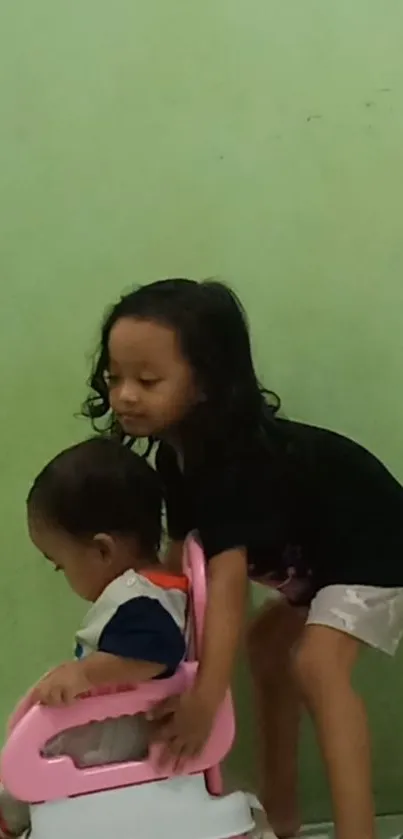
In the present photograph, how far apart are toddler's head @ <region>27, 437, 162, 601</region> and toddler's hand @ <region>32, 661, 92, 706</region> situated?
3.8 inches

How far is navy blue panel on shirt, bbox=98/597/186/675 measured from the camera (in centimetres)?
90

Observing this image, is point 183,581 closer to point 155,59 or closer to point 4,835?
point 4,835

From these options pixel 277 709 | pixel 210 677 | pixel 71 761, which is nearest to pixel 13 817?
pixel 71 761

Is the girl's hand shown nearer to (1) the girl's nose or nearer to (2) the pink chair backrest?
(2) the pink chair backrest

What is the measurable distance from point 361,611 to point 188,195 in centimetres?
48

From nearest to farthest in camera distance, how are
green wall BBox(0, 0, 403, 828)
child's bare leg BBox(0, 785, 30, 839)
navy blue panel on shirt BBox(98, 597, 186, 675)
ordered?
navy blue panel on shirt BBox(98, 597, 186, 675) < child's bare leg BBox(0, 785, 30, 839) < green wall BBox(0, 0, 403, 828)

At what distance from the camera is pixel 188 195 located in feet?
4.00

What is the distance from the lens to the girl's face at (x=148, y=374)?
999 millimetres

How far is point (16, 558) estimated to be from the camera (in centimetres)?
124

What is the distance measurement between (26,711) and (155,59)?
2.27 feet

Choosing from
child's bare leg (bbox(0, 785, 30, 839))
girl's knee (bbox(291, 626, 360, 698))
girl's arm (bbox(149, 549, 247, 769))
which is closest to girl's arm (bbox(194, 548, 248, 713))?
girl's arm (bbox(149, 549, 247, 769))

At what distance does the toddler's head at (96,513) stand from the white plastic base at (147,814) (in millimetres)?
171

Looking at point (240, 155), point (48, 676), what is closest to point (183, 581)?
point (48, 676)

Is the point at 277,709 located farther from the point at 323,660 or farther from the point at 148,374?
the point at 148,374
